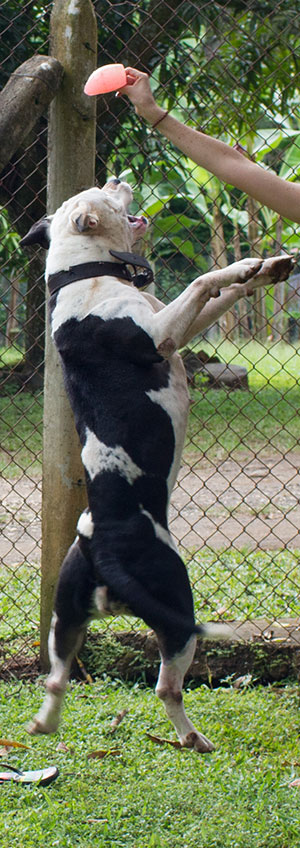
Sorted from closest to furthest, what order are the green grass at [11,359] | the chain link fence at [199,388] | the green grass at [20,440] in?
the chain link fence at [199,388] → the green grass at [20,440] → the green grass at [11,359]

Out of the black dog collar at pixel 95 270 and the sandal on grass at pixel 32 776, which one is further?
the sandal on grass at pixel 32 776

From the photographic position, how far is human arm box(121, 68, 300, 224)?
92.6 inches

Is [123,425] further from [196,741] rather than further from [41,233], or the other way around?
[196,741]

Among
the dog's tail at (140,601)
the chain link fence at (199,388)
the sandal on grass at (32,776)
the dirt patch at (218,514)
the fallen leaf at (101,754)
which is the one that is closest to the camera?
the dog's tail at (140,601)

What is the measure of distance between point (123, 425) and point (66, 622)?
494 millimetres

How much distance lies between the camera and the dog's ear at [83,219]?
2105mm

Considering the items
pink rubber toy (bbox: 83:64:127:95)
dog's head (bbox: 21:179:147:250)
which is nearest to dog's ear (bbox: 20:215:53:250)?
dog's head (bbox: 21:179:147:250)

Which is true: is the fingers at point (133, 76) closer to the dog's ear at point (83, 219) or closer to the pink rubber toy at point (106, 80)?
the pink rubber toy at point (106, 80)

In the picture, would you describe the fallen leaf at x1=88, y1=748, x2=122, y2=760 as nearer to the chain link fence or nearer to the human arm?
the chain link fence

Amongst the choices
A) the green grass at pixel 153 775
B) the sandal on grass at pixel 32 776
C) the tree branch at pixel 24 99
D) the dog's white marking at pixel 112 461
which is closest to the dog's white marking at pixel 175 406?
the dog's white marking at pixel 112 461

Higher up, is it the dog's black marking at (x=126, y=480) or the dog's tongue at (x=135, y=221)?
the dog's tongue at (x=135, y=221)

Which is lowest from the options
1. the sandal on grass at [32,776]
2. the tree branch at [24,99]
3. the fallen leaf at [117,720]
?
the fallen leaf at [117,720]

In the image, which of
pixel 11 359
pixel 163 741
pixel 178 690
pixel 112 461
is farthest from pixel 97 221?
pixel 11 359

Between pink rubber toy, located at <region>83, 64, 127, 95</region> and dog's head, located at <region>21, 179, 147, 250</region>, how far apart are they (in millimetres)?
239
